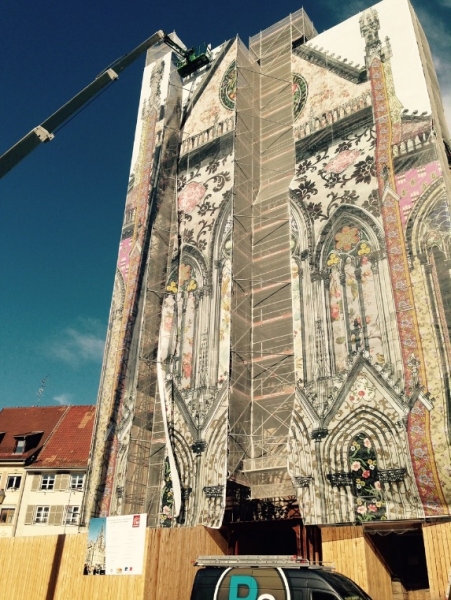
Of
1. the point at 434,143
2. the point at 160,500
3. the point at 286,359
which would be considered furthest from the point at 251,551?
the point at 434,143

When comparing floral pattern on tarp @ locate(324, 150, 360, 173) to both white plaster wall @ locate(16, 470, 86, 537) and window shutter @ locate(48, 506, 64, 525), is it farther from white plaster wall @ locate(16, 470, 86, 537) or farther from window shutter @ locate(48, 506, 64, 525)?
window shutter @ locate(48, 506, 64, 525)

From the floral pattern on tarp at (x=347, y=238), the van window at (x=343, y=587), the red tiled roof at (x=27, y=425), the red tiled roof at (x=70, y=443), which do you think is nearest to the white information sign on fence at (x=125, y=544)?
the van window at (x=343, y=587)

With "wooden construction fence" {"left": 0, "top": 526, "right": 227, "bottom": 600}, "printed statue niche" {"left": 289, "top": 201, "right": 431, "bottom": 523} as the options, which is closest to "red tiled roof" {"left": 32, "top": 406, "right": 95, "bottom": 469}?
"wooden construction fence" {"left": 0, "top": 526, "right": 227, "bottom": 600}

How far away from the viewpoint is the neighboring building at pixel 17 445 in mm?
22922

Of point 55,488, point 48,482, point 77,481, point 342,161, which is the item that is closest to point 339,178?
point 342,161

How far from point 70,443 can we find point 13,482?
113 inches

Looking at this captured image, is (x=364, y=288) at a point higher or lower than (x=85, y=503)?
higher

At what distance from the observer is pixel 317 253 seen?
15.0 m

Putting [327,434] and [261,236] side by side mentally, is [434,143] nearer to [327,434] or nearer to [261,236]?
[261,236]

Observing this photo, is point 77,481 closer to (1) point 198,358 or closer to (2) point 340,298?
(1) point 198,358

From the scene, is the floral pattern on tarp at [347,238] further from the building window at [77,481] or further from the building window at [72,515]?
the building window at [72,515]

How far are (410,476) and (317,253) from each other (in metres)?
6.39

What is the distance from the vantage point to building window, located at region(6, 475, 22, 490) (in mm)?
23719

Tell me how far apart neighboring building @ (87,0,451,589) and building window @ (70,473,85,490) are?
7.63 meters
